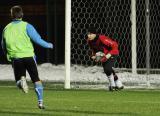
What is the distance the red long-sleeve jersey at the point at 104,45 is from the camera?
1700 centimetres

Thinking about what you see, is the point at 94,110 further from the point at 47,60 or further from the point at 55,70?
the point at 47,60

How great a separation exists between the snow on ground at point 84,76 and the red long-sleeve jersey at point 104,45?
264 centimetres

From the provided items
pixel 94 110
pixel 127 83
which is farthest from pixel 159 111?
pixel 127 83

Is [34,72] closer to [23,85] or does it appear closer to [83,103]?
[23,85]

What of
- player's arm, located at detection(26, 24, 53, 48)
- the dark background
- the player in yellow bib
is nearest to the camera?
player's arm, located at detection(26, 24, 53, 48)

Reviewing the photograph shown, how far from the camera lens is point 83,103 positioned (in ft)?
45.1

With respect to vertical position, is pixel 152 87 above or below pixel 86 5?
below

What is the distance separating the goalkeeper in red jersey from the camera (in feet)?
55.7

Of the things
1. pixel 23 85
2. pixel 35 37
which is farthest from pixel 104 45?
pixel 23 85

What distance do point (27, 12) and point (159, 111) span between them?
1671 centimetres

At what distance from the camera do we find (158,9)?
2305 centimetres

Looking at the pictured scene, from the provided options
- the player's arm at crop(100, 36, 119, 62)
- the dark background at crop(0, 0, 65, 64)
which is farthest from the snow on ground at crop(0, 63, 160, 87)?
the player's arm at crop(100, 36, 119, 62)

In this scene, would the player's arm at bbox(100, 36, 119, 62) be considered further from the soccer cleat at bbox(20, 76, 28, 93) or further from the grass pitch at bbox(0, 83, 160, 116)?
the soccer cleat at bbox(20, 76, 28, 93)

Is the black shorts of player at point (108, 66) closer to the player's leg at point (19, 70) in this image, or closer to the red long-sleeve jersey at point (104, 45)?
the red long-sleeve jersey at point (104, 45)
